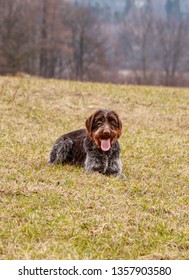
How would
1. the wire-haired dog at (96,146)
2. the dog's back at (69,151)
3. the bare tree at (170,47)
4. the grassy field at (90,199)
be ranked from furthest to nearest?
1. the bare tree at (170,47)
2. the dog's back at (69,151)
3. the wire-haired dog at (96,146)
4. the grassy field at (90,199)

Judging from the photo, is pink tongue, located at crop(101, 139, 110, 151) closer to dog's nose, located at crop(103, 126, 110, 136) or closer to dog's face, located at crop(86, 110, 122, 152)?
dog's face, located at crop(86, 110, 122, 152)

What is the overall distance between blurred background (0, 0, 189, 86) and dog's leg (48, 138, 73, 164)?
3559 cm

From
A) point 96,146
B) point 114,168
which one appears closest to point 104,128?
point 96,146

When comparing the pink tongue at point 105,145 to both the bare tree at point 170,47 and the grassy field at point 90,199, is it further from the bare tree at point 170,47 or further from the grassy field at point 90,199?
the bare tree at point 170,47

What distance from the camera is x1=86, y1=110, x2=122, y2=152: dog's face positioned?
9.18 m

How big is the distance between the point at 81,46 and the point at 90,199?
205 feet

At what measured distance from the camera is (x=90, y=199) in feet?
25.6

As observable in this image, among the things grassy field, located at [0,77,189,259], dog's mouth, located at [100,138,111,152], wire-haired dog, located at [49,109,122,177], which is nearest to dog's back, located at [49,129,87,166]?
wire-haired dog, located at [49,109,122,177]

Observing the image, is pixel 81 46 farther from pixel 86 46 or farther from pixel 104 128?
Result: pixel 104 128

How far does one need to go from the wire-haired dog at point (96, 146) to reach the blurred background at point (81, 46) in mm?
35631

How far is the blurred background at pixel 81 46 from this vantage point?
53112 mm

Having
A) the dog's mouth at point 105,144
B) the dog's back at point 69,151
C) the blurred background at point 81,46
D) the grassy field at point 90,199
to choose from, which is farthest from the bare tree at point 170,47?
the dog's mouth at point 105,144
